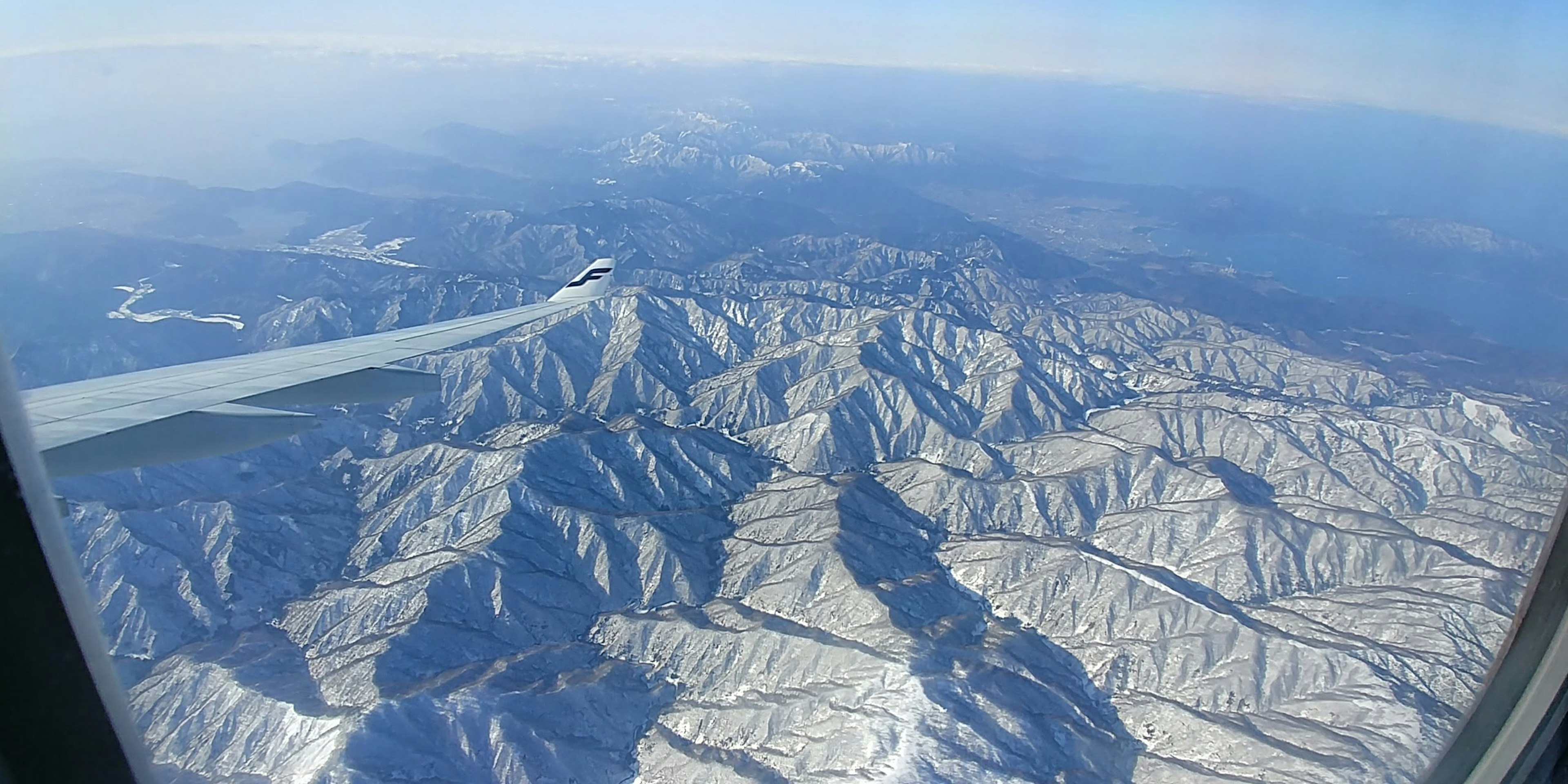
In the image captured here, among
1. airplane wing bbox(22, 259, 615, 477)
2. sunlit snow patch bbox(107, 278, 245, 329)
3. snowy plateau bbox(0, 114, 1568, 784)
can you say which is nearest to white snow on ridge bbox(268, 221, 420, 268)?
snowy plateau bbox(0, 114, 1568, 784)

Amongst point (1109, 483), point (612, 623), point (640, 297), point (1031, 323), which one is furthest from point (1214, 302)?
point (612, 623)

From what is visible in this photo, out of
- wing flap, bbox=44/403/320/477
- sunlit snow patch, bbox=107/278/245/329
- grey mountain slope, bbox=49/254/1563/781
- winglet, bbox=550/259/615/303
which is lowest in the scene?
grey mountain slope, bbox=49/254/1563/781

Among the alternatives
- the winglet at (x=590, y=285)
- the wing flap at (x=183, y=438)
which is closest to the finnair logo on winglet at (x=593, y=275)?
the winglet at (x=590, y=285)

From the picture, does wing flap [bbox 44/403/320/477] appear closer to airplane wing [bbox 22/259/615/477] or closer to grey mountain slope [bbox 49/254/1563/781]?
airplane wing [bbox 22/259/615/477]

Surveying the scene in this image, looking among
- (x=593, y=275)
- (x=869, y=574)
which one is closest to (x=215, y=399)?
(x=593, y=275)

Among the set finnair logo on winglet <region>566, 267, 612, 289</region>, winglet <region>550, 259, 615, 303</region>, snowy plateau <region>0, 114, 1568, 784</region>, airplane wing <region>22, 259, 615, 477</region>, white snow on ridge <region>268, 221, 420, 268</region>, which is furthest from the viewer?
Answer: white snow on ridge <region>268, 221, 420, 268</region>

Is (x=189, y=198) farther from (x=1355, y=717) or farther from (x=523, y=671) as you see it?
(x=1355, y=717)

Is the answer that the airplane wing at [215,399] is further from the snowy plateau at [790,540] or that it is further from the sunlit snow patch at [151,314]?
the sunlit snow patch at [151,314]
